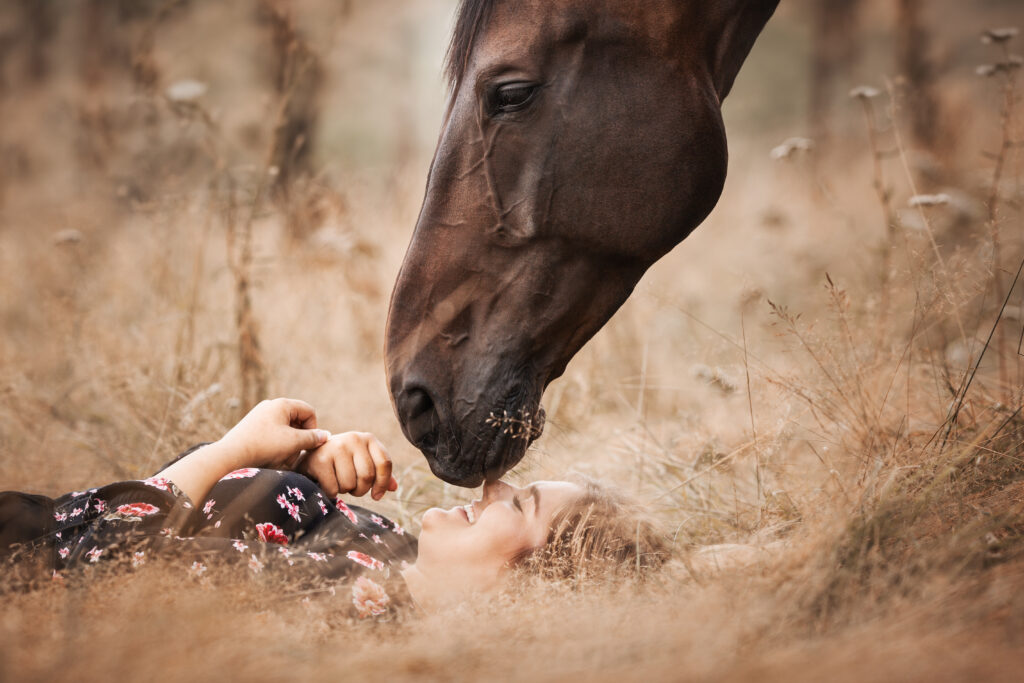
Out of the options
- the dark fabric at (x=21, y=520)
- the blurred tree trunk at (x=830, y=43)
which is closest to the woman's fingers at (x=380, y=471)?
the dark fabric at (x=21, y=520)

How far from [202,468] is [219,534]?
0.16 m

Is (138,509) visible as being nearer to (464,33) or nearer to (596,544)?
(596,544)

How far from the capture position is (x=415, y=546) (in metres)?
1.86

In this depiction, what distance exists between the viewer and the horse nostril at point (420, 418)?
1576 mm

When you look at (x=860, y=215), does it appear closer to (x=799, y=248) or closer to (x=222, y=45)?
(x=799, y=248)

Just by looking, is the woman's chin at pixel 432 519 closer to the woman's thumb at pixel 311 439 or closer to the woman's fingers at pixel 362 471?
the woman's fingers at pixel 362 471

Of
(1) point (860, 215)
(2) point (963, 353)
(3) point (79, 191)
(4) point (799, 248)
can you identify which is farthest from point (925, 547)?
(3) point (79, 191)

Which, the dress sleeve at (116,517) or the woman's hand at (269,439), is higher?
the woman's hand at (269,439)

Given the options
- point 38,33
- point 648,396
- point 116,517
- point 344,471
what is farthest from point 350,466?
point 38,33

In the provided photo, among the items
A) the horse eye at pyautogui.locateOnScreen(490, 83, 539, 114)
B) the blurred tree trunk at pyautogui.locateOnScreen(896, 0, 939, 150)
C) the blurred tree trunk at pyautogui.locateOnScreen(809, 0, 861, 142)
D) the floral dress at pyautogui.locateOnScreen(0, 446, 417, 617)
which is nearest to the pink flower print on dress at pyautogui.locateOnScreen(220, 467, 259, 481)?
the floral dress at pyautogui.locateOnScreen(0, 446, 417, 617)

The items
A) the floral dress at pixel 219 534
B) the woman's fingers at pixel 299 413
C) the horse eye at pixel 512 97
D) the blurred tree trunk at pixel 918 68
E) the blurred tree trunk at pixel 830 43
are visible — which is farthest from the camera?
the blurred tree trunk at pixel 830 43

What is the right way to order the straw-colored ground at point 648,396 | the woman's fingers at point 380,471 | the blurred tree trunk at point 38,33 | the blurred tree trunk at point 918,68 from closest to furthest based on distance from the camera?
the straw-colored ground at point 648,396 < the woman's fingers at point 380,471 < the blurred tree trunk at point 918,68 < the blurred tree trunk at point 38,33

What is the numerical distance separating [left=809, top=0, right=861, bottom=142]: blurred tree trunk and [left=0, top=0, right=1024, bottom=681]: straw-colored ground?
126cm

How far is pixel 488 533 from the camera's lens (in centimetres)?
153
